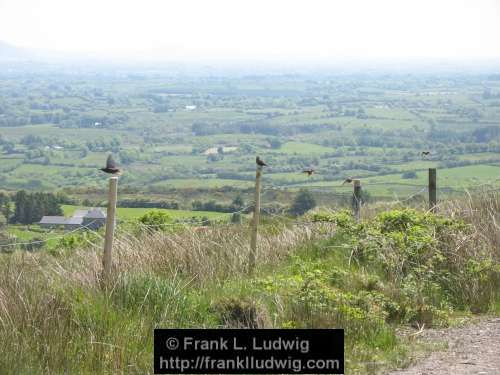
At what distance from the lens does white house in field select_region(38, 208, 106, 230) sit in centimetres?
925

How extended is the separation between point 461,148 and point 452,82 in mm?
90496

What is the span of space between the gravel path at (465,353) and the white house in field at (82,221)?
3.90 metres

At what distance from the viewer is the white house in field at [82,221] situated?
9254mm

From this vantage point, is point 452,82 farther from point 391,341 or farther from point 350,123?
point 391,341

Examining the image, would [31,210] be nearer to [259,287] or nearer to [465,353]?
[259,287]

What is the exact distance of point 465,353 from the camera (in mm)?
5906

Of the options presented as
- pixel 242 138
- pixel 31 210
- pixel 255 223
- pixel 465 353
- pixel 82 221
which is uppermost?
pixel 255 223

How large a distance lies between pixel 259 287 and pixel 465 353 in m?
1.85

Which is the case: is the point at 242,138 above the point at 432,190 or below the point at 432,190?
below

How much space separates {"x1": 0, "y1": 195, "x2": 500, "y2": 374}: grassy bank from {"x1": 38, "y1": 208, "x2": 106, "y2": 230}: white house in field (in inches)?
15.2

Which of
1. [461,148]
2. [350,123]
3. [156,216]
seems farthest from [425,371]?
[350,123]

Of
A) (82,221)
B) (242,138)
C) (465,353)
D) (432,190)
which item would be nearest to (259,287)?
(465,353)

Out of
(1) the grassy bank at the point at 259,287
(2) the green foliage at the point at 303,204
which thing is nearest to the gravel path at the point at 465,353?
(1) the grassy bank at the point at 259,287

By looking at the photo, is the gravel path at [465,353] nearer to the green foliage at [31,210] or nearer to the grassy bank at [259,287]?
the grassy bank at [259,287]
